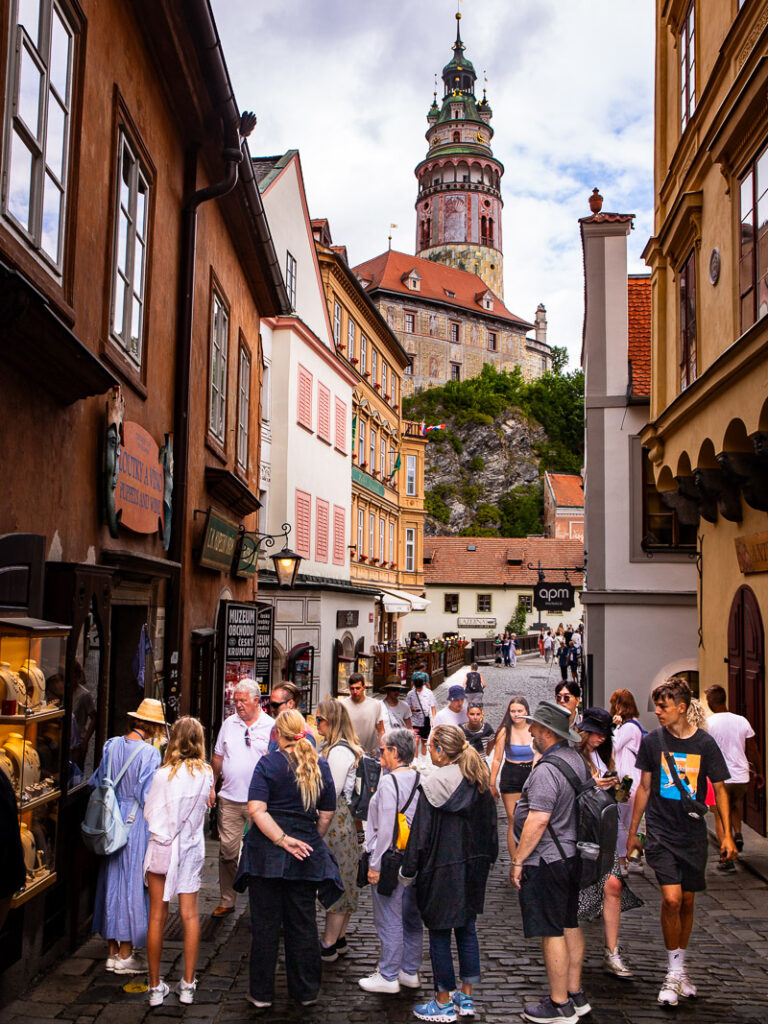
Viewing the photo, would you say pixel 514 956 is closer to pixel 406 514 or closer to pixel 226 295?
pixel 226 295

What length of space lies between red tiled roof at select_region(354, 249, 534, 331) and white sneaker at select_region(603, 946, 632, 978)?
89.4m

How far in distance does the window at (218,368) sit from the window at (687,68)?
6650 millimetres

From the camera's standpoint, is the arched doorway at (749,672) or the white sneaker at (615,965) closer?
the white sneaker at (615,965)

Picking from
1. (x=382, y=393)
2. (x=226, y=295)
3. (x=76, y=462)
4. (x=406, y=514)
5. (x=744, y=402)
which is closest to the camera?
(x=76, y=462)

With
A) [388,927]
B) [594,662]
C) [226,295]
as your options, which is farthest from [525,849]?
[594,662]

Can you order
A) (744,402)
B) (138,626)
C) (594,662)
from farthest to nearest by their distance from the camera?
(594,662) → (744,402) → (138,626)

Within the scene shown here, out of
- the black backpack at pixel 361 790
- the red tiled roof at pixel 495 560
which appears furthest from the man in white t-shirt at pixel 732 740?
the red tiled roof at pixel 495 560

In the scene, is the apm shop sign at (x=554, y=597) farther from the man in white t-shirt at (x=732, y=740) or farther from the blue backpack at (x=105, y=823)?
the blue backpack at (x=105, y=823)

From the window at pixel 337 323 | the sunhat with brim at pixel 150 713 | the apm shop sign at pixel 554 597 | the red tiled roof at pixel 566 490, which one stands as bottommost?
the sunhat with brim at pixel 150 713

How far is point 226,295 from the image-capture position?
1262cm

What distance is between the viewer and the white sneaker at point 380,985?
593 centimetres

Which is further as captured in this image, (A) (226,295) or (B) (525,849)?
(A) (226,295)

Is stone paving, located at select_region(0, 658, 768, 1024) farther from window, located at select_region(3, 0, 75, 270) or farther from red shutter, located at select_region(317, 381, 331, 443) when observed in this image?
red shutter, located at select_region(317, 381, 331, 443)

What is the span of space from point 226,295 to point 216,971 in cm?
854
